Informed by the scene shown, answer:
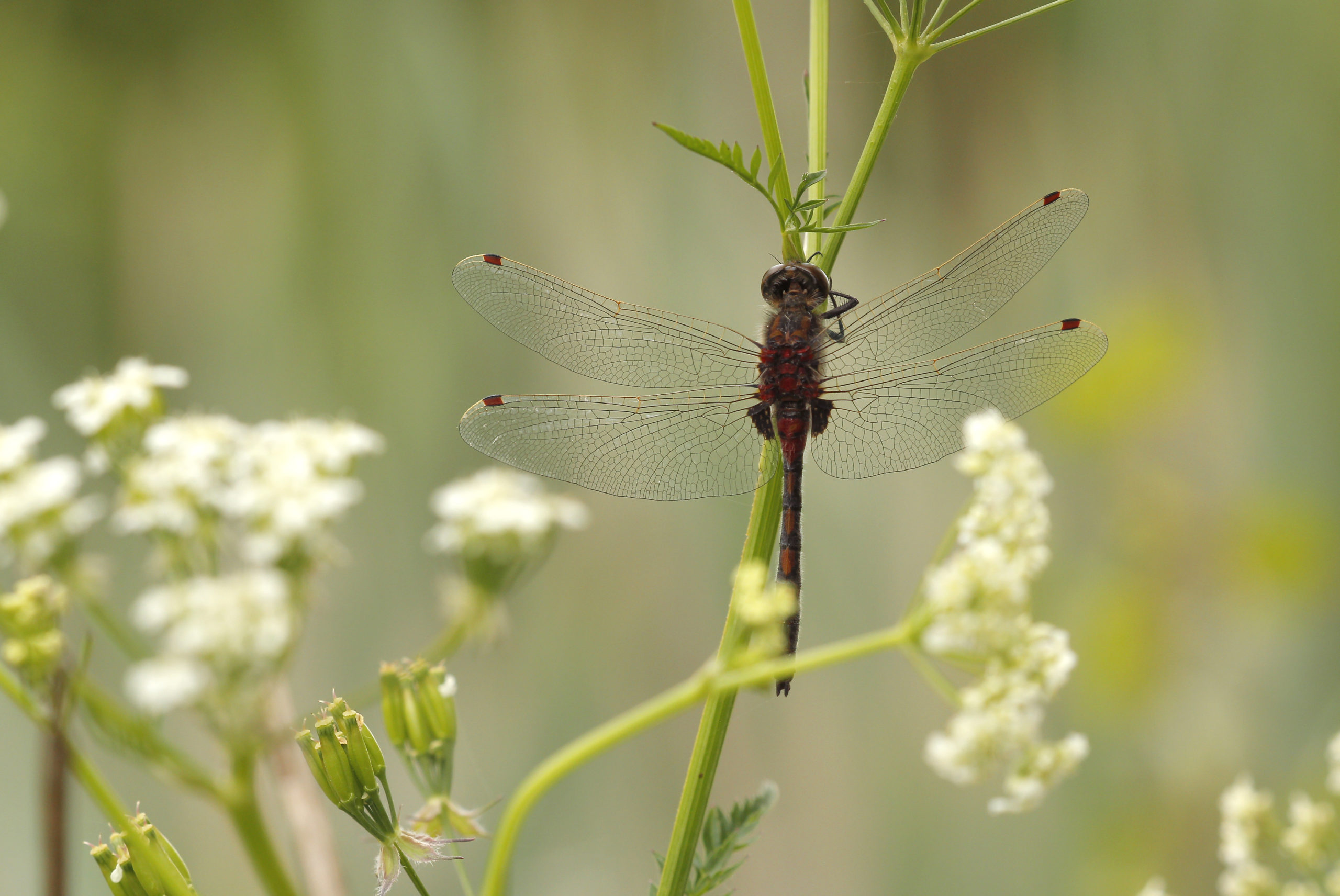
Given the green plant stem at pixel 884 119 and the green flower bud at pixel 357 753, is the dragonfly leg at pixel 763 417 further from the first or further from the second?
the green flower bud at pixel 357 753

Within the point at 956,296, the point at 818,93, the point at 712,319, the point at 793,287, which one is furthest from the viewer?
the point at 712,319

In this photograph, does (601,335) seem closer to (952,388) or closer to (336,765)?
(952,388)

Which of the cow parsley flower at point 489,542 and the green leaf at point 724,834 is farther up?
the cow parsley flower at point 489,542

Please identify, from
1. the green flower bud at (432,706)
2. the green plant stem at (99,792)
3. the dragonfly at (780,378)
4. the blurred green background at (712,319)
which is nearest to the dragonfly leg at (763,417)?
the dragonfly at (780,378)

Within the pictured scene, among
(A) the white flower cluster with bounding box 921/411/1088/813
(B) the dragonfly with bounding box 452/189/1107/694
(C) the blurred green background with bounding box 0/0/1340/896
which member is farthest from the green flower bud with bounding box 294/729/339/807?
(C) the blurred green background with bounding box 0/0/1340/896

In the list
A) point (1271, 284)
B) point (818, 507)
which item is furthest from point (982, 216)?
point (818, 507)

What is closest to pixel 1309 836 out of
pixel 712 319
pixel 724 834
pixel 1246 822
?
pixel 1246 822

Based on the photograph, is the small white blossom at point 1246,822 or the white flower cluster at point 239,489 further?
the small white blossom at point 1246,822

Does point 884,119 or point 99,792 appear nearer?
point 99,792
